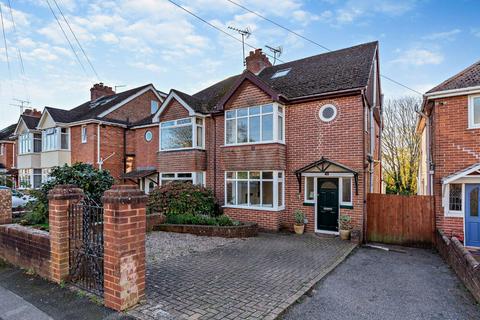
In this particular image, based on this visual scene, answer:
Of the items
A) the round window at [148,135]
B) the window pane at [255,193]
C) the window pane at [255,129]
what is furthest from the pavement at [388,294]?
the round window at [148,135]

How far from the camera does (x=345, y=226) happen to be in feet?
32.1

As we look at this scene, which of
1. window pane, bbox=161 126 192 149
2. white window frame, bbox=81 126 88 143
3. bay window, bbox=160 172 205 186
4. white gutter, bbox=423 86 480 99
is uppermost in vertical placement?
white gutter, bbox=423 86 480 99

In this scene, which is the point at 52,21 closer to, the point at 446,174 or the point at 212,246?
the point at 212,246

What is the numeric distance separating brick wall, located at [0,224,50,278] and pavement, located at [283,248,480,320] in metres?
4.37

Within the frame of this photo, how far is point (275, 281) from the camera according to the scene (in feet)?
17.8

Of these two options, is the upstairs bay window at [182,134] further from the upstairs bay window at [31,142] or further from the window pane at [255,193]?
the upstairs bay window at [31,142]

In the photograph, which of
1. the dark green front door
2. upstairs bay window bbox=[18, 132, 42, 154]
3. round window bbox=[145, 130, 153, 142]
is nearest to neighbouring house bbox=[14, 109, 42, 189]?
upstairs bay window bbox=[18, 132, 42, 154]

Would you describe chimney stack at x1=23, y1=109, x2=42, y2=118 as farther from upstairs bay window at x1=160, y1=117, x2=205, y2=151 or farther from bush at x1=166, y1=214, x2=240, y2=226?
bush at x1=166, y1=214, x2=240, y2=226

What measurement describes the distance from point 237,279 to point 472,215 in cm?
765

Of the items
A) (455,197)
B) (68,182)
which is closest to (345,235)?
(455,197)

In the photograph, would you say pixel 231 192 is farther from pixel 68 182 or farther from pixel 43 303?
pixel 43 303

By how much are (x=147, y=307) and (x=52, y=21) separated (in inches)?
364

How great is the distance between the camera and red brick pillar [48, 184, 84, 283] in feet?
15.7

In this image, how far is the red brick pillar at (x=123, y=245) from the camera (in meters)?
3.77
